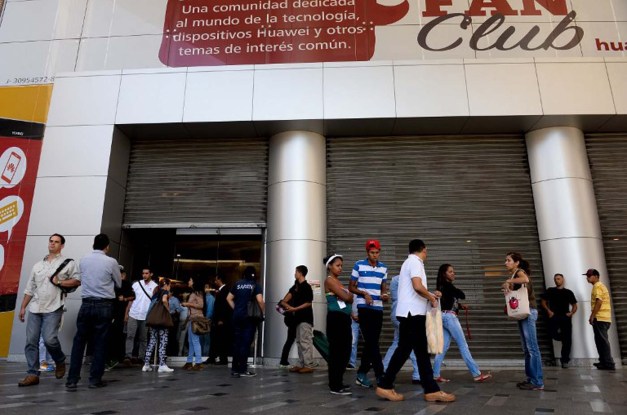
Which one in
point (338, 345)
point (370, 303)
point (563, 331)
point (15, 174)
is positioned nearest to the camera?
point (338, 345)

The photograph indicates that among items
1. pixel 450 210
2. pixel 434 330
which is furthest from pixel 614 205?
pixel 434 330

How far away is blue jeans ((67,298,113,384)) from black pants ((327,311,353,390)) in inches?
105

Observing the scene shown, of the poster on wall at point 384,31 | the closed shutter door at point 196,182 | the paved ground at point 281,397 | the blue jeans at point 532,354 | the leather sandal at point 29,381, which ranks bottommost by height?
the paved ground at point 281,397

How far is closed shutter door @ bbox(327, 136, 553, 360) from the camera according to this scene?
28.0 ft

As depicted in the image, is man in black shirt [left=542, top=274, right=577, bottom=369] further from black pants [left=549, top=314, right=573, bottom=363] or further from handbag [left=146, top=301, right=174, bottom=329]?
handbag [left=146, top=301, right=174, bottom=329]

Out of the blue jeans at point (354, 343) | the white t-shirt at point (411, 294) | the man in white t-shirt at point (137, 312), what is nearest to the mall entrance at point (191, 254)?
the man in white t-shirt at point (137, 312)

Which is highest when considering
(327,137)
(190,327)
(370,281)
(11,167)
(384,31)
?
(384,31)

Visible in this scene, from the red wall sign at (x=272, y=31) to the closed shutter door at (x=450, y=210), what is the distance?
2.09m

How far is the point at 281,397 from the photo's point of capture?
4.48 meters

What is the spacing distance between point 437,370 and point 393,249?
3388mm

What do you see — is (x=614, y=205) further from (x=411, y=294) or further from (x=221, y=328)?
(x=221, y=328)

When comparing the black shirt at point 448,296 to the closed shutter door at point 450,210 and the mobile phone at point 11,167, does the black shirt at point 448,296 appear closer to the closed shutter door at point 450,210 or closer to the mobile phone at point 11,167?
the closed shutter door at point 450,210

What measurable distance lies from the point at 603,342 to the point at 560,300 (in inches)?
35.9

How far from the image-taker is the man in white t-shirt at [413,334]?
426 centimetres
